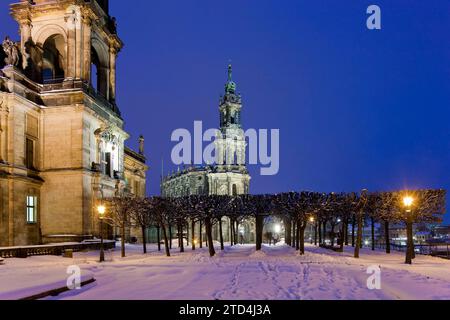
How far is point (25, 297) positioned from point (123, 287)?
3.61 m

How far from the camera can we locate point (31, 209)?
3788 cm

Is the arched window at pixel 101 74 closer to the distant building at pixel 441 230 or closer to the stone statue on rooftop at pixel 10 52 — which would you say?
the stone statue on rooftop at pixel 10 52

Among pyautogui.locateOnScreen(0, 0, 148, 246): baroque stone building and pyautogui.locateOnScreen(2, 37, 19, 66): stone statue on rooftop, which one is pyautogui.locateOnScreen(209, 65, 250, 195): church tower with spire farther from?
pyautogui.locateOnScreen(2, 37, 19, 66): stone statue on rooftop

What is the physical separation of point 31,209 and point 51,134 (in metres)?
6.44

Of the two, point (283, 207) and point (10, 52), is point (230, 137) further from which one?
point (10, 52)

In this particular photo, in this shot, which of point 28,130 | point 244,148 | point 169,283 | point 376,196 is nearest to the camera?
point 169,283

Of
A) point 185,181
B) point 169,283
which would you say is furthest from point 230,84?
point 169,283

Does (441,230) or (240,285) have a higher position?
(240,285)

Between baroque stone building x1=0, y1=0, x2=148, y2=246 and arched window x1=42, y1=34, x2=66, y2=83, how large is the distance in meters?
1.46

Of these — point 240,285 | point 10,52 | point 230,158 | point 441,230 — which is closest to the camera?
point 240,285

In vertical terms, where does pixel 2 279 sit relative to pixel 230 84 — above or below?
below
